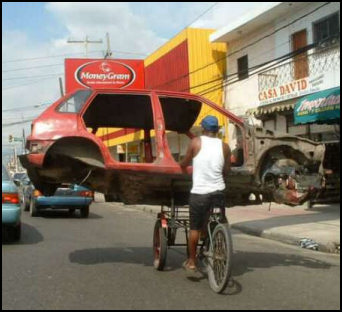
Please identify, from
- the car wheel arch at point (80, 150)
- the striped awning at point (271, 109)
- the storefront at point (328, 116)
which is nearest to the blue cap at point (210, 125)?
the car wheel arch at point (80, 150)

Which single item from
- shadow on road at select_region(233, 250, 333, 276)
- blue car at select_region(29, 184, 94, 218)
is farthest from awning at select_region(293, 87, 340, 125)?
blue car at select_region(29, 184, 94, 218)

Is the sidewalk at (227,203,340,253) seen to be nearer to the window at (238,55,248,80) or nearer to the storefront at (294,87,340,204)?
the storefront at (294,87,340,204)

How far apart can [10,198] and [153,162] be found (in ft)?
11.7

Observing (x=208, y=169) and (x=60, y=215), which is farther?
(x=60, y=215)

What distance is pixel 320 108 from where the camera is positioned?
14500 mm

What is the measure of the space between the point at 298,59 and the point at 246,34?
3.82 m

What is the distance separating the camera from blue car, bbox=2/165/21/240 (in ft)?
31.2

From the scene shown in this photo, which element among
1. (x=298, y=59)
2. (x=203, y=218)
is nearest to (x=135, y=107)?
(x=203, y=218)

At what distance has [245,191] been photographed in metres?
7.79

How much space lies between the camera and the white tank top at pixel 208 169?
643 cm

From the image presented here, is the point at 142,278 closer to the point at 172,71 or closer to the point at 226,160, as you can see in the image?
the point at 226,160

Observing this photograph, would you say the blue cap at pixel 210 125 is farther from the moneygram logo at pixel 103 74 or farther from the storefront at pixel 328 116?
the moneygram logo at pixel 103 74

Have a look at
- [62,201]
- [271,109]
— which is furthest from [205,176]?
[271,109]

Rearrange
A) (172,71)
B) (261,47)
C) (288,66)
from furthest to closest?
(172,71) < (261,47) < (288,66)
